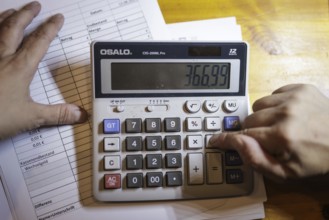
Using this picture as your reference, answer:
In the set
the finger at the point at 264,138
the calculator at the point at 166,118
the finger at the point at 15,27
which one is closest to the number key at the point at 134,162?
the calculator at the point at 166,118

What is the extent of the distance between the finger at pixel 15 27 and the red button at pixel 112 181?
23 centimetres

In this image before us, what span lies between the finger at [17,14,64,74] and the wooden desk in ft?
0.56

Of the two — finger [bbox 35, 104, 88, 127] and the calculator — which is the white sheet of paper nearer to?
the calculator

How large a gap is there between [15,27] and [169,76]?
24 centimetres

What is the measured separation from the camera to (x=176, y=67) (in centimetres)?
55

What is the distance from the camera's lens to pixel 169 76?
0.55m

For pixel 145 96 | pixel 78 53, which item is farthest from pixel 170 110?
pixel 78 53

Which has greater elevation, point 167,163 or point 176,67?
point 176,67

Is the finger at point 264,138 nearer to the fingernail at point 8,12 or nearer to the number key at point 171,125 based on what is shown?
the number key at point 171,125

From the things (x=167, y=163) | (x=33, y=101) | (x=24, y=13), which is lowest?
(x=167, y=163)

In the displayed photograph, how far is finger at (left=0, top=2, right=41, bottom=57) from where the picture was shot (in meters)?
0.56

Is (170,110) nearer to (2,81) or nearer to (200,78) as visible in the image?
(200,78)

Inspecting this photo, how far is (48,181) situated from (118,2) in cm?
29

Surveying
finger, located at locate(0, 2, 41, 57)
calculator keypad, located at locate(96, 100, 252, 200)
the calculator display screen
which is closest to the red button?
calculator keypad, located at locate(96, 100, 252, 200)
